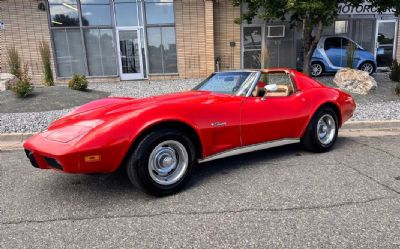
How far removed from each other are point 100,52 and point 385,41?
13.5 m

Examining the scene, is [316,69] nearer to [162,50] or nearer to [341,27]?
[341,27]

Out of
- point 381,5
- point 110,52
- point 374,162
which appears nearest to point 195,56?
point 110,52

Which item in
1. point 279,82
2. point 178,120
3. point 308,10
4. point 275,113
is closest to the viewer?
point 178,120

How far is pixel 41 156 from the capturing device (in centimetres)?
291

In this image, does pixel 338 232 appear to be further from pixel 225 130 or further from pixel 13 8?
pixel 13 8

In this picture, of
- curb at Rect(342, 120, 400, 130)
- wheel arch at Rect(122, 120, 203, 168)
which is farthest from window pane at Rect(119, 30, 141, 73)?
wheel arch at Rect(122, 120, 203, 168)

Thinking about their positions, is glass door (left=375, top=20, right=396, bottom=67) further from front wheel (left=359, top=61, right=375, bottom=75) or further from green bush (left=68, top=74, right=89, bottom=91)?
A: green bush (left=68, top=74, right=89, bottom=91)

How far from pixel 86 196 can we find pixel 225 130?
5.32 ft

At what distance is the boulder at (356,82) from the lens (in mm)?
9133

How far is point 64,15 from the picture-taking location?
1300cm

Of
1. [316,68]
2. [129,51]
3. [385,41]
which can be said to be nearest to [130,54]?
[129,51]

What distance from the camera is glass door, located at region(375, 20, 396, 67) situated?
48.9 feet

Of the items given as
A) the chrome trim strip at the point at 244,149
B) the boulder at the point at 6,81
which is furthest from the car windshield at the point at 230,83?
the boulder at the point at 6,81

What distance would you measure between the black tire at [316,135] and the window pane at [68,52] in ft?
38.2
